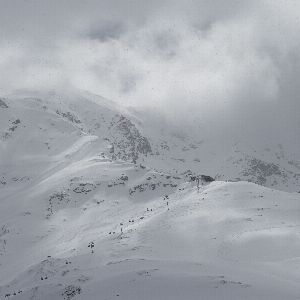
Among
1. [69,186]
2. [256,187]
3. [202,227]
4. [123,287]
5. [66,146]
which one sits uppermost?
[66,146]

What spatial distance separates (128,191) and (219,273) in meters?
52.6

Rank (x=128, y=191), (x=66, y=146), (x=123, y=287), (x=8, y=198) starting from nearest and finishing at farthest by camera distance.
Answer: (x=123, y=287) → (x=128, y=191) → (x=8, y=198) → (x=66, y=146)

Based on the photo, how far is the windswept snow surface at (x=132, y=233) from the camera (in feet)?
110

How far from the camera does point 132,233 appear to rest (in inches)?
2149

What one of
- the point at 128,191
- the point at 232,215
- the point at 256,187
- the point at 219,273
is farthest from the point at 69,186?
the point at 219,273

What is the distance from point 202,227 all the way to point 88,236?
17.4 m

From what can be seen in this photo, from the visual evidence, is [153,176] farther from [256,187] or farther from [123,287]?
[123,287]

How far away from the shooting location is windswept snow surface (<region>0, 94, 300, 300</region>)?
33.7 meters

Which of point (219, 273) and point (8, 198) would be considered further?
point (8, 198)

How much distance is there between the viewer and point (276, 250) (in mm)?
43500

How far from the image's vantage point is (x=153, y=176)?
9062cm

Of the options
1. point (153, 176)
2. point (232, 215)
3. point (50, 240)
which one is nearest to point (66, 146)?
point (153, 176)

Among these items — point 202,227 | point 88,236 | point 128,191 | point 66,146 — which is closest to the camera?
point 202,227

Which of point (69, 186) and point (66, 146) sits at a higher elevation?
point (66, 146)
